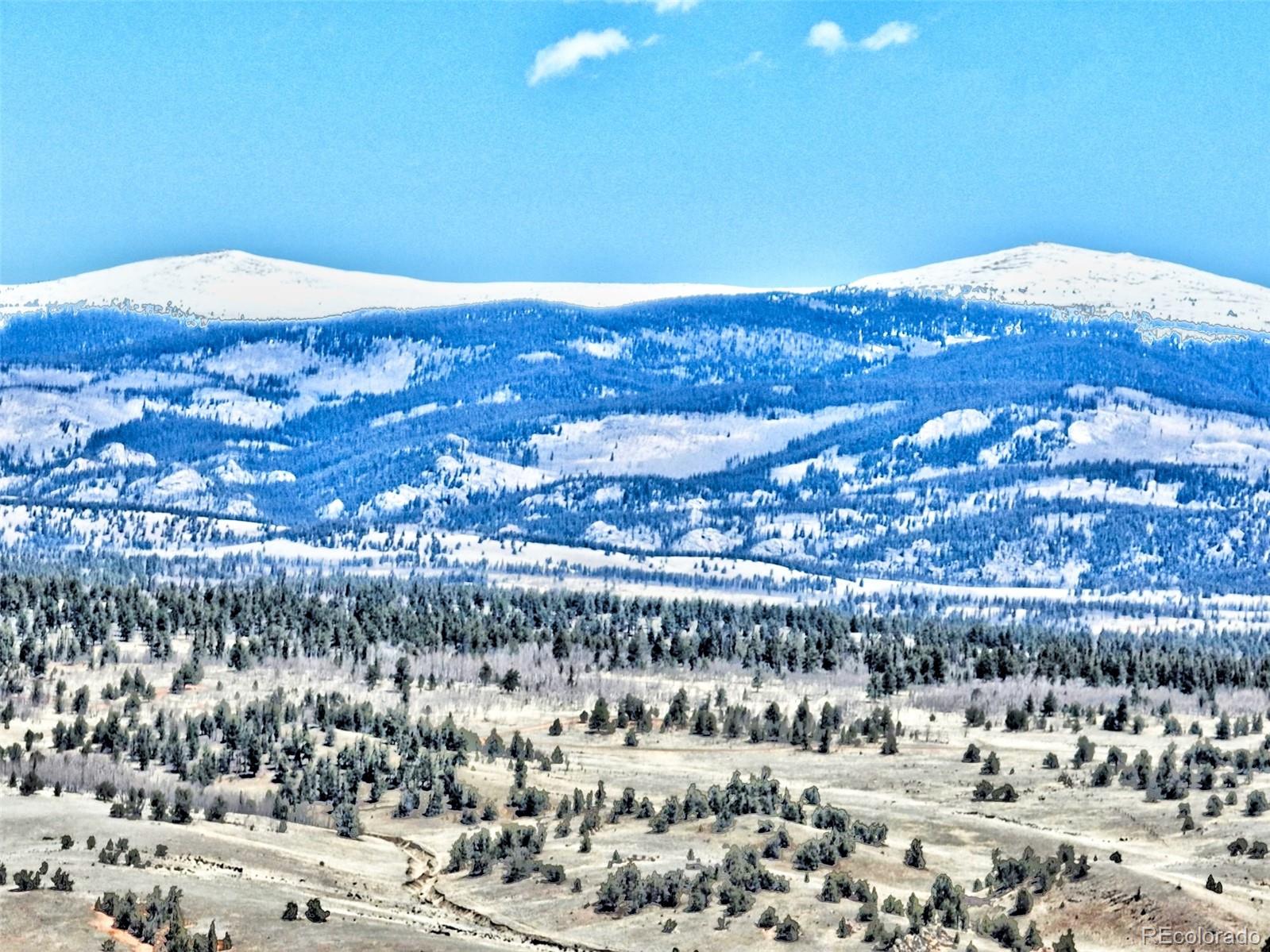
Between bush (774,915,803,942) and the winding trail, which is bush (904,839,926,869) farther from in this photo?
the winding trail

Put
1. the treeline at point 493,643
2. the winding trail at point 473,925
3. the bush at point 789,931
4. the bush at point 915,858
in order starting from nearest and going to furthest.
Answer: the bush at point 789,931
the winding trail at point 473,925
the bush at point 915,858
the treeline at point 493,643

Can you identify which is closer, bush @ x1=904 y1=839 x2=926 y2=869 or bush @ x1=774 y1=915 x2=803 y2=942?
bush @ x1=774 y1=915 x2=803 y2=942

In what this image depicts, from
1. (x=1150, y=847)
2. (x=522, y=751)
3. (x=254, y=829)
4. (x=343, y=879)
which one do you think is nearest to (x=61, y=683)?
(x=522, y=751)

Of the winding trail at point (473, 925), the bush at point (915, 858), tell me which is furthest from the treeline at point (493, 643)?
the winding trail at point (473, 925)

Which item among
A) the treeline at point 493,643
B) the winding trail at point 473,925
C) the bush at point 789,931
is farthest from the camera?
the treeline at point 493,643

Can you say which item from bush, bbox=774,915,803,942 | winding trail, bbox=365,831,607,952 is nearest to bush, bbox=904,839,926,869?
bush, bbox=774,915,803,942

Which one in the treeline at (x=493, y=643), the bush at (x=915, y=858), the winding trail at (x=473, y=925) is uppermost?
the bush at (x=915, y=858)

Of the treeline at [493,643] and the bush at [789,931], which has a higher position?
the bush at [789,931]

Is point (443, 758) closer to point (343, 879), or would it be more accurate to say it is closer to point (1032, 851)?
point (343, 879)

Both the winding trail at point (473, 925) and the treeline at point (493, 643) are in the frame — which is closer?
the winding trail at point (473, 925)

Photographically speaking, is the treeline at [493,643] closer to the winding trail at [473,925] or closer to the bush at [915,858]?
the bush at [915,858]

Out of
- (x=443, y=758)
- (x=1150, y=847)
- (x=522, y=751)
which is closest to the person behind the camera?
(x=1150, y=847)
